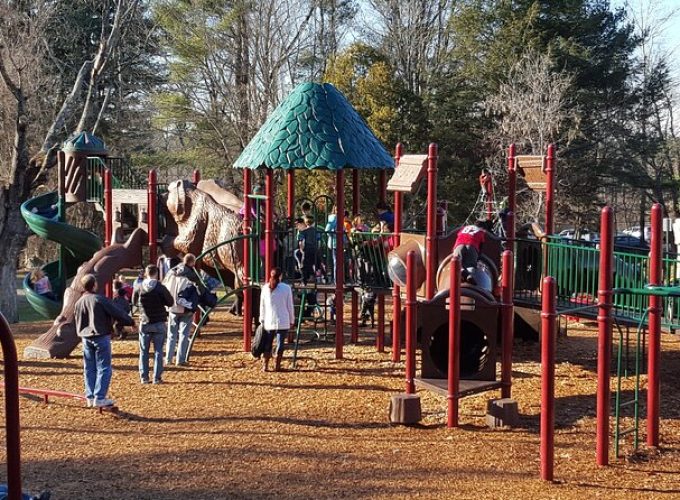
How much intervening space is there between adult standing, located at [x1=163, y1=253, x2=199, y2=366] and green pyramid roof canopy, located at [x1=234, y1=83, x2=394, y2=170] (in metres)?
2.04

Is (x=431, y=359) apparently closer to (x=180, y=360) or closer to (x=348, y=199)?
(x=180, y=360)

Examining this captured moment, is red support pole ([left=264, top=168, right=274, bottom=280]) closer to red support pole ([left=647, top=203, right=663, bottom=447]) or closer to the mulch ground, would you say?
the mulch ground

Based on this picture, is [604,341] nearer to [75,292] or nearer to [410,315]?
[410,315]

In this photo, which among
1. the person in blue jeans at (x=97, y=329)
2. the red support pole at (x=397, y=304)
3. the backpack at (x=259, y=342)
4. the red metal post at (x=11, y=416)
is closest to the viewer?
the red metal post at (x=11, y=416)

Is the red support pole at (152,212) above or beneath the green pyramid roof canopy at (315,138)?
beneath

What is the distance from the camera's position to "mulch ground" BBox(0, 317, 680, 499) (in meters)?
7.25

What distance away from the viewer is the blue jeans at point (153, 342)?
432 inches

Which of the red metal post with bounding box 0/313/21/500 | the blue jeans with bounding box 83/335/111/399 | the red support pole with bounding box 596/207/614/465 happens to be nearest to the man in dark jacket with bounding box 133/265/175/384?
the blue jeans with bounding box 83/335/111/399

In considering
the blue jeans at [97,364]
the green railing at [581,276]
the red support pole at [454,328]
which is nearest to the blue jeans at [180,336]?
the blue jeans at [97,364]

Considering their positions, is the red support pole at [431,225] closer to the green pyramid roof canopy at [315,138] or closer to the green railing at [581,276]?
the green railing at [581,276]

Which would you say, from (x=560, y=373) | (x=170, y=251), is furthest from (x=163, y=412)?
(x=170, y=251)

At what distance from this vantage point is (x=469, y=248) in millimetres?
11227

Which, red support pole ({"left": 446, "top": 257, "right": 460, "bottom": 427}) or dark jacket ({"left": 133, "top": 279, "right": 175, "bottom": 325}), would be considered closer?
red support pole ({"left": 446, "top": 257, "right": 460, "bottom": 427})

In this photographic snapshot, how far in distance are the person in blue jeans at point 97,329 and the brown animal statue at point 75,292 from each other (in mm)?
4054
